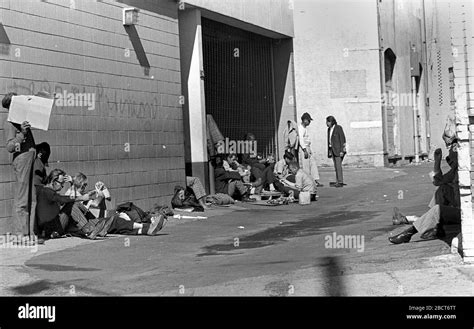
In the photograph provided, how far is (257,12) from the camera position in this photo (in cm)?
2016

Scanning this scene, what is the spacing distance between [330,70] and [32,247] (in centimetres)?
1751

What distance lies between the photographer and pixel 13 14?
36.4 ft

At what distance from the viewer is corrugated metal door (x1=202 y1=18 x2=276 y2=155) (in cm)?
1862

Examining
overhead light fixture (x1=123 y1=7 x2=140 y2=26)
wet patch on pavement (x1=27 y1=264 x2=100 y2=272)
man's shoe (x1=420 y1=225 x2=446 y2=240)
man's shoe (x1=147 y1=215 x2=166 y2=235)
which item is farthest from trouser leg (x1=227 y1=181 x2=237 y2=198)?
wet patch on pavement (x1=27 y1=264 x2=100 y2=272)

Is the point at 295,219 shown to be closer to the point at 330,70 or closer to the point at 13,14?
the point at 13,14

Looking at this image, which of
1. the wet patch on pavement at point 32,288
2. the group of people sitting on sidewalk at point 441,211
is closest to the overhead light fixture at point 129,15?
the group of people sitting on sidewalk at point 441,211

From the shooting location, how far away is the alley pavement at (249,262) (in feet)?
24.3

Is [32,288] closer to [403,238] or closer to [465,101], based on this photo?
[403,238]

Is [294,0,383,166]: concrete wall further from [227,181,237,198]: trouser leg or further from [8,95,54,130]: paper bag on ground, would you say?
[8,95,54,130]: paper bag on ground

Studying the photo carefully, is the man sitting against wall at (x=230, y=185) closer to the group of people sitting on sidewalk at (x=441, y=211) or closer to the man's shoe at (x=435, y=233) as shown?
the group of people sitting on sidewalk at (x=441, y=211)
